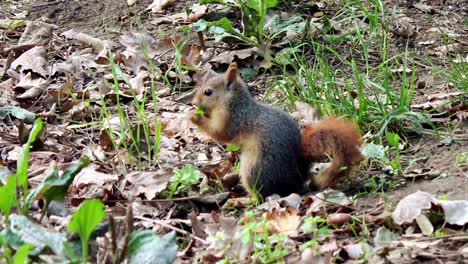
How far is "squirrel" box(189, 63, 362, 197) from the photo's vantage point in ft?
13.7

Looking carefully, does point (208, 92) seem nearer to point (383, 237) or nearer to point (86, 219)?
point (383, 237)

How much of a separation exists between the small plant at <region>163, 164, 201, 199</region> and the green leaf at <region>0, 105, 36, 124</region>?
1.46 m

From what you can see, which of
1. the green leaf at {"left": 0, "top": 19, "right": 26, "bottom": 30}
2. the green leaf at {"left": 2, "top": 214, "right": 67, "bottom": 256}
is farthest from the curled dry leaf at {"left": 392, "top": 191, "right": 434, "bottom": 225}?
the green leaf at {"left": 0, "top": 19, "right": 26, "bottom": 30}

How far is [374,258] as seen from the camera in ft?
10.6

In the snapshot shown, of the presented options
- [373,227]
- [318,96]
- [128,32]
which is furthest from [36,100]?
[373,227]

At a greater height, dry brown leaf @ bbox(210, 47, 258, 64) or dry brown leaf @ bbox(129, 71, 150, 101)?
dry brown leaf @ bbox(210, 47, 258, 64)

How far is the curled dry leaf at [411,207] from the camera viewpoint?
11.7 ft

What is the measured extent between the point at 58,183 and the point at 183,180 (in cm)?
110

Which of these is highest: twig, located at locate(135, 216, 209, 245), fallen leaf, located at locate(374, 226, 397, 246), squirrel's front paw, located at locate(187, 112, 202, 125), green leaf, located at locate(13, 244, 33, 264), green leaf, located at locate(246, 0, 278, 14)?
green leaf, located at locate(13, 244, 33, 264)

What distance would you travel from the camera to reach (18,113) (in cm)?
546

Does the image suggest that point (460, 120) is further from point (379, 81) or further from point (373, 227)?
point (373, 227)

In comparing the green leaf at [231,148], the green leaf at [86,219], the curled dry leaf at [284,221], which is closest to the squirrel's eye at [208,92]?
the green leaf at [231,148]

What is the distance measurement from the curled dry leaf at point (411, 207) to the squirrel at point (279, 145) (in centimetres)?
54

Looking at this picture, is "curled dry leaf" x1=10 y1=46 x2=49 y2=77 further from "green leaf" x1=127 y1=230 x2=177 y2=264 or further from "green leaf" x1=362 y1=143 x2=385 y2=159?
"green leaf" x1=127 y1=230 x2=177 y2=264
